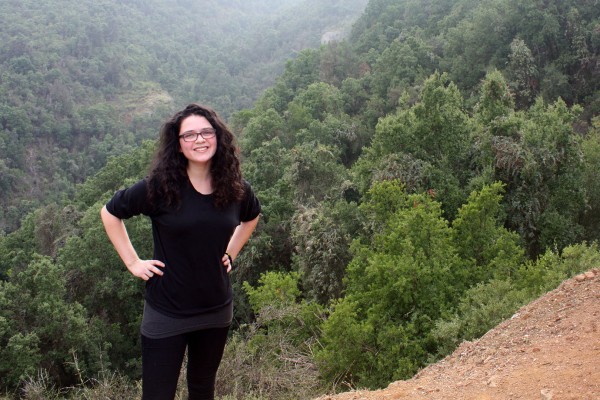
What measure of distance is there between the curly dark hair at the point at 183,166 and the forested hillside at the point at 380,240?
3676 millimetres

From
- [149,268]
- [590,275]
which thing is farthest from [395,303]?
[149,268]

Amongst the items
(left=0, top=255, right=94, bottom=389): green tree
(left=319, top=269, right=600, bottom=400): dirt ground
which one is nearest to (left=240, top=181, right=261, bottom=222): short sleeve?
(left=319, top=269, right=600, bottom=400): dirt ground

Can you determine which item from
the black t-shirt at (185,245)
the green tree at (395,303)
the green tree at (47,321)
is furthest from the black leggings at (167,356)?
the green tree at (47,321)

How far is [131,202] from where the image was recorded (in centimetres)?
272

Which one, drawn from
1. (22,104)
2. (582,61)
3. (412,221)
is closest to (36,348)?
(412,221)

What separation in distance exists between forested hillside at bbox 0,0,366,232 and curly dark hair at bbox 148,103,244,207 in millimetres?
35083

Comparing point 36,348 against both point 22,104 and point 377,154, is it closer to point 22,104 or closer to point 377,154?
point 377,154

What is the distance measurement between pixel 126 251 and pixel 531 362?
10.5ft

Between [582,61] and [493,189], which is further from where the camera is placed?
[582,61]

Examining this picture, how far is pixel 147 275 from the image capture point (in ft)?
9.15

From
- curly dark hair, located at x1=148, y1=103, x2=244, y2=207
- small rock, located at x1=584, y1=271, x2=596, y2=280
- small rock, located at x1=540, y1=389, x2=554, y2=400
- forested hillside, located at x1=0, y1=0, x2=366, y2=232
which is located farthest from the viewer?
forested hillside, located at x1=0, y1=0, x2=366, y2=232

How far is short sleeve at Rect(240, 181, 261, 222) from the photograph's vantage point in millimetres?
3027

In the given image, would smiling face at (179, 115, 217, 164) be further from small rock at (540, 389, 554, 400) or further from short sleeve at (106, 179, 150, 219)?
small rock at (540, 389, 554, 400)

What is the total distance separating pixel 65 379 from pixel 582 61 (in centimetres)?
2761
